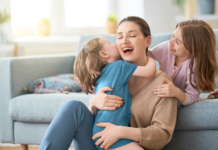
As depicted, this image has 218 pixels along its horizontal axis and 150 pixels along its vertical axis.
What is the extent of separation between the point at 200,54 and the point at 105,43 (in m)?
0.50

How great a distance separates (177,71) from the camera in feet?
4.98

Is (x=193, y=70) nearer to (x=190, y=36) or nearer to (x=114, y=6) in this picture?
(x=190, y=36)

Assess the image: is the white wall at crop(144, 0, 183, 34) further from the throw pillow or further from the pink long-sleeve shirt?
the pink long-sleeve shirt

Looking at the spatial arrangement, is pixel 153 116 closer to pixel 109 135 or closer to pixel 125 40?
pixel 109 135

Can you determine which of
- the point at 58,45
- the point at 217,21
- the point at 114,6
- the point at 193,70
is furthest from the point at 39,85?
the point at 217,21

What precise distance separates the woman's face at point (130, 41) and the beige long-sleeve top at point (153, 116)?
0.52 feet

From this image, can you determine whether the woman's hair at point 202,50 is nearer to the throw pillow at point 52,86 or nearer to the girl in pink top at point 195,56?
the girl in pink top at point 195,56

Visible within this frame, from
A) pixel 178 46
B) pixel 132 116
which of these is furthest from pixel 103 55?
pixel 178 46

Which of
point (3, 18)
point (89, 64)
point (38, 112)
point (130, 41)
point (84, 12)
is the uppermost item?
point (84, 12)

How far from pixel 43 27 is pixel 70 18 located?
1.39 ft

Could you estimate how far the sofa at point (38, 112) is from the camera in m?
1.42

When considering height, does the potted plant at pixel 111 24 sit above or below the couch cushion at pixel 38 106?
above

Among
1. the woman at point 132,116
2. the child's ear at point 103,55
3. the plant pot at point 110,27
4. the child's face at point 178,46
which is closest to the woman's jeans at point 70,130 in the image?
the woman at point 132,116

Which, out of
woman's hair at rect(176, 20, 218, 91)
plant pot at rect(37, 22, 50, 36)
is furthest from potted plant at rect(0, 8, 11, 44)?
woman's hair at rect(176, 20, 218, 91)
